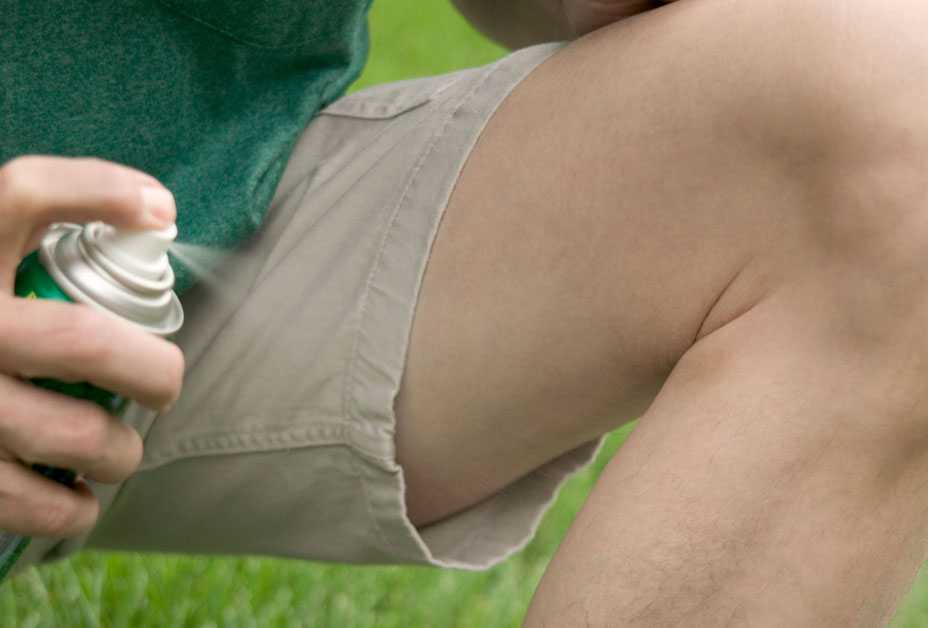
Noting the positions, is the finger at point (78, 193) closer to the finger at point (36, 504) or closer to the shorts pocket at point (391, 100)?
the finger at point (36, 504)

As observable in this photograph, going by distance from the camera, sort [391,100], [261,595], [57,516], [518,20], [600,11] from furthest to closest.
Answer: [261,595], [518,20], [391,100], [600,11], [57,516]

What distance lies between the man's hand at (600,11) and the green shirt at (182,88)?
21cm

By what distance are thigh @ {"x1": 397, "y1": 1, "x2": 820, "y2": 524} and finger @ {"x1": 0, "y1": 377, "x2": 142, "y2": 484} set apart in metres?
0.31

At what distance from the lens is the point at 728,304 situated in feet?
3.25

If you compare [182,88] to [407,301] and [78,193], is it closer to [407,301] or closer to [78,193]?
[407,301]

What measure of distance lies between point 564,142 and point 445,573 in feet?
3.17

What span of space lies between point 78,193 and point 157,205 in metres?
0.05

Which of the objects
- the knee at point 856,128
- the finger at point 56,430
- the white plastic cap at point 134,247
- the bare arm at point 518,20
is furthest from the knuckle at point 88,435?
the bare arm at point 518,20

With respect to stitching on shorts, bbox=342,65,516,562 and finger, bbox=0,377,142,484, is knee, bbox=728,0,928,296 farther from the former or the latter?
finger, bbox=0,377,142,484

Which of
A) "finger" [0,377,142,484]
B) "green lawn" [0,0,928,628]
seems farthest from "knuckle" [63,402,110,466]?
"green lawn" [0,0,928,628]

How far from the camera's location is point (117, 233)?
844 mm

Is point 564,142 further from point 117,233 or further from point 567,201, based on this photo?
point 117,233

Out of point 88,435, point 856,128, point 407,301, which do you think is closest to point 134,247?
point 88,435

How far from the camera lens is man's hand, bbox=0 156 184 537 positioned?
2.71ft
